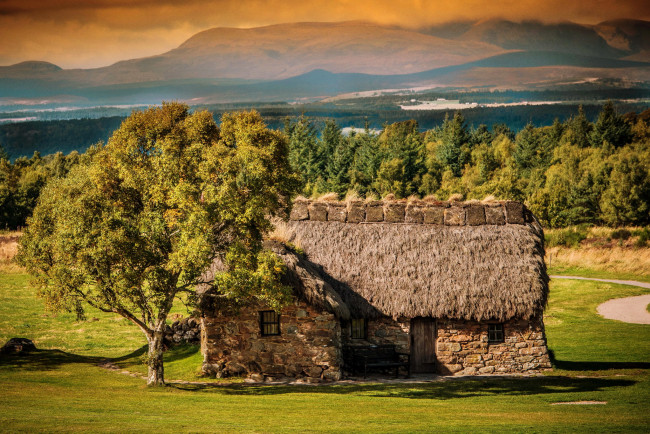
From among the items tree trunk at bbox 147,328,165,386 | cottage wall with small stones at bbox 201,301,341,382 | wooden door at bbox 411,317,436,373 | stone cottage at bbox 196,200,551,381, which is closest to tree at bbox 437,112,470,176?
stone cottage at bbox 196,200,551,381

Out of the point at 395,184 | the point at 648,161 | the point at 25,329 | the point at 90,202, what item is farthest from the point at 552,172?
the point at 90,202

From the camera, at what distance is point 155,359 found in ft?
58.9

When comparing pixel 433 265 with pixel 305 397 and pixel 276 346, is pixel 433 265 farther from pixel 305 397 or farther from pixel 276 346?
pixel 305 397

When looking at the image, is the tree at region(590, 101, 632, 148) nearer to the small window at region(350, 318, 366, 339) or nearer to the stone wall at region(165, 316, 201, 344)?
the small window at region(350, 318, 366, 339)

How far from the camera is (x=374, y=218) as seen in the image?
917 inches

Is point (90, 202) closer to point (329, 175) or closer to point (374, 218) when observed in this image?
point (374, 218)

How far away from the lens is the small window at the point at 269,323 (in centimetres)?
2002

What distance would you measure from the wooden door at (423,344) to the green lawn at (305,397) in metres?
1.64

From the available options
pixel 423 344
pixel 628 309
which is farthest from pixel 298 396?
pixel 628 309

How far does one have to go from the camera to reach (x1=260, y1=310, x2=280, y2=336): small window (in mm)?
20016

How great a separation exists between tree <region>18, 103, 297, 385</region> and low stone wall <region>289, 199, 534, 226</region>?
17.4ft

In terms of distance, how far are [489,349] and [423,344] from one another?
2082 millimetres

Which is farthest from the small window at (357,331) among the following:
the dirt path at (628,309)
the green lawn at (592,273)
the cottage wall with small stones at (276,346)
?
the green lawn at (592,273)

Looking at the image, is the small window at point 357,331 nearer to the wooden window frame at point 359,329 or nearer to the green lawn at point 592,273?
the wooden window frame at point 359,329
